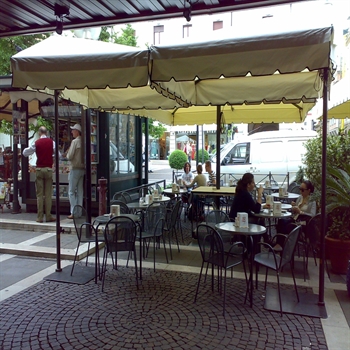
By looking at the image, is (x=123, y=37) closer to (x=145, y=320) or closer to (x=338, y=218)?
(x=338, y=218)

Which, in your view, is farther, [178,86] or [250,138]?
[250,138]

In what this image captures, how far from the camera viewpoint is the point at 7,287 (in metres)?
4.64

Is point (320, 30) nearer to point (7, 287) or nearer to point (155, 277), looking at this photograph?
point (155, 277)

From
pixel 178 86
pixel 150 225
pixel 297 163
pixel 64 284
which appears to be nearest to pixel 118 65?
pixel 178 86

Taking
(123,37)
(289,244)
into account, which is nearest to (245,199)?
(289,244)

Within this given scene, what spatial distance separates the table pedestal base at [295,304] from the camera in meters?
3.88

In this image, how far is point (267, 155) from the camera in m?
11.6

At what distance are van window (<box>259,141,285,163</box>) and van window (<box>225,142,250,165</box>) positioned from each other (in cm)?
46

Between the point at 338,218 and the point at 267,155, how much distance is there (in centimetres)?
660

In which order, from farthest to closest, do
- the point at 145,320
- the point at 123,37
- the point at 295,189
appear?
1. the point at 123,37
2. the point at 295,189
3. the point at 145,320

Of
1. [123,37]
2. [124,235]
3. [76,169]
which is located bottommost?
[124,235]

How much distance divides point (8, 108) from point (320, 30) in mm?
9776

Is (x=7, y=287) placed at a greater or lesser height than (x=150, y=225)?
lesser

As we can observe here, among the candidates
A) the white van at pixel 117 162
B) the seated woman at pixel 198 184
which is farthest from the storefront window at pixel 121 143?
the seated woman at pixel 198 184
